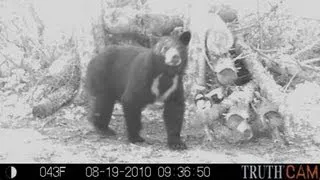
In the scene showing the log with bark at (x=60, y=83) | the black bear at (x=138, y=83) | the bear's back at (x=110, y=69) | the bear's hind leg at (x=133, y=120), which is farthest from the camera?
the log with bark at (x=60, y=83)

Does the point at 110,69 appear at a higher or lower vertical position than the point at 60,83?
higher

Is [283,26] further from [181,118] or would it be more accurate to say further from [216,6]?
[181,118]

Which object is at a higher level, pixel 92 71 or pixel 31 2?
pixel 31 2

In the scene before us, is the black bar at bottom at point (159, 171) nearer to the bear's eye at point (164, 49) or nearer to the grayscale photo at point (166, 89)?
the grayscale photo at point (166, 89)

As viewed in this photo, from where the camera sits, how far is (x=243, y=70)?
7.39 meters

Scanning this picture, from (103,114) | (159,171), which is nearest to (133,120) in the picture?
(103,114)

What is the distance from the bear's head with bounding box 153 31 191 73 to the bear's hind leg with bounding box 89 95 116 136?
3.60 ft

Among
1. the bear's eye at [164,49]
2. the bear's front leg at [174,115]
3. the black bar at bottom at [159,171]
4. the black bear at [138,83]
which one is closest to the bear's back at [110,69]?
the black bear at [138,83]

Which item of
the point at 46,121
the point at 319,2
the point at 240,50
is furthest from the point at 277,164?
the point at 319,2

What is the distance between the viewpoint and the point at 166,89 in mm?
6188

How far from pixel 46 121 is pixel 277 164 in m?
2.87

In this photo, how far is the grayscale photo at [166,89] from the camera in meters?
6.05

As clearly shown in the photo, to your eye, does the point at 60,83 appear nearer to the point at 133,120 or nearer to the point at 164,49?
the point at 133,120

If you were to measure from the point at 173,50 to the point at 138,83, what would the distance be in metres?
0.60
